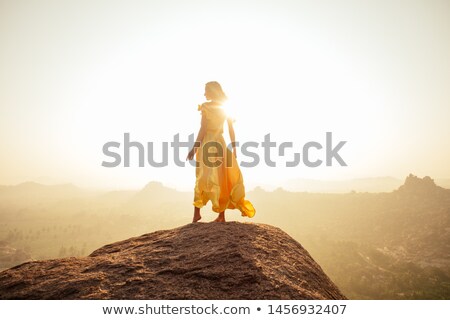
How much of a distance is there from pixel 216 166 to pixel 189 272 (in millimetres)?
3119

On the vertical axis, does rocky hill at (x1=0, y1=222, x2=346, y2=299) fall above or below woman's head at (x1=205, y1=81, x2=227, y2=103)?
below

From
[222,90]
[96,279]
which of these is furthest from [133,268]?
[222,90]

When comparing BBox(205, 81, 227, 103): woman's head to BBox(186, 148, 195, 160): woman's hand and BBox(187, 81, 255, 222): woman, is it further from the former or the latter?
BBox(186, 148, 195, 160): woman's hand

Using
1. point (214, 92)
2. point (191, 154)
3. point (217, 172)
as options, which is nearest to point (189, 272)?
point (217, 172)

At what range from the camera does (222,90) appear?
7.27m

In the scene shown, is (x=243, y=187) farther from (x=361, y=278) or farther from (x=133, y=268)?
(x=361, y=278)

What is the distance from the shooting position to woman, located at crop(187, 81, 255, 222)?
22.5 feet

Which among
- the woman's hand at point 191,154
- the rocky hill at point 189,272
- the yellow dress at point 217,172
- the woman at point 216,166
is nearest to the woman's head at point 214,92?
the woman at point 216,166

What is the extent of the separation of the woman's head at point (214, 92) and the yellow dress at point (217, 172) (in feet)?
0.55

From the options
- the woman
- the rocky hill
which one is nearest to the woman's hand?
the woman

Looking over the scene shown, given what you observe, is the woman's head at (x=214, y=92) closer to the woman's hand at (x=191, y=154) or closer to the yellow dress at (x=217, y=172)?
the yellow dress at (x=217, y=172)

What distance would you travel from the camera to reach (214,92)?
7.16 m

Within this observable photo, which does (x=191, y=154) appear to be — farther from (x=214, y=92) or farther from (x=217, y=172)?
(x=214, y=92)

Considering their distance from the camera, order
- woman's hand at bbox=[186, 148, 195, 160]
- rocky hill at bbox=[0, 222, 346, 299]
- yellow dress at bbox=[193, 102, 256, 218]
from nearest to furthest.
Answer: rocky hill at bbox=[0, 222, 346, 299] → yellow dress at bbox=[193, 102, 256, 218] → woman's hand at bbox=[186, 148, 195, 160]
